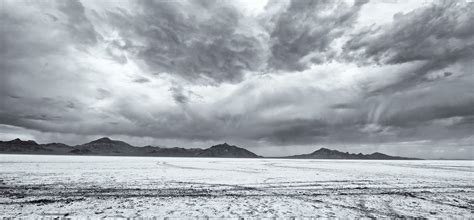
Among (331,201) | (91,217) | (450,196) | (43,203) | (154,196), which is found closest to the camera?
(91,217)

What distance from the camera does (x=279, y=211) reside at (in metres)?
8.38

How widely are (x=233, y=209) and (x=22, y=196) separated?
9332 mm

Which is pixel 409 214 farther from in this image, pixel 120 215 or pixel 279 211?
pixel 120 215

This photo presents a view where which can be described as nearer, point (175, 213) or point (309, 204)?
point (175, 213)

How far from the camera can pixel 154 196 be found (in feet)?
36.0

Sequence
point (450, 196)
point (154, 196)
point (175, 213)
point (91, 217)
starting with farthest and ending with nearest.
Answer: point (450, 196) → point (154, 196) → point (175, 213) → point (91, 217)

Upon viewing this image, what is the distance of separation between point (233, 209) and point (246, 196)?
2610 millimetres

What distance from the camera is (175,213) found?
806 cm

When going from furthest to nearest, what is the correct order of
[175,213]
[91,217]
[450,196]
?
[450,196]
[175,213]
[91,217]

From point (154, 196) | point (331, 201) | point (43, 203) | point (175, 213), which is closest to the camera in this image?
point (175, 213)

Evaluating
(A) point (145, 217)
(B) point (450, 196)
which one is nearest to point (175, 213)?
(A) point (145, 217)

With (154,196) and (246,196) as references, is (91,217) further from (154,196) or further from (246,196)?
(246,196)

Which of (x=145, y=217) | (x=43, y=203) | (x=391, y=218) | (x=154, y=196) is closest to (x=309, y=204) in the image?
(x=391, y=218)

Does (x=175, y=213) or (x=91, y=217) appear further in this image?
(x=175, y=213)
